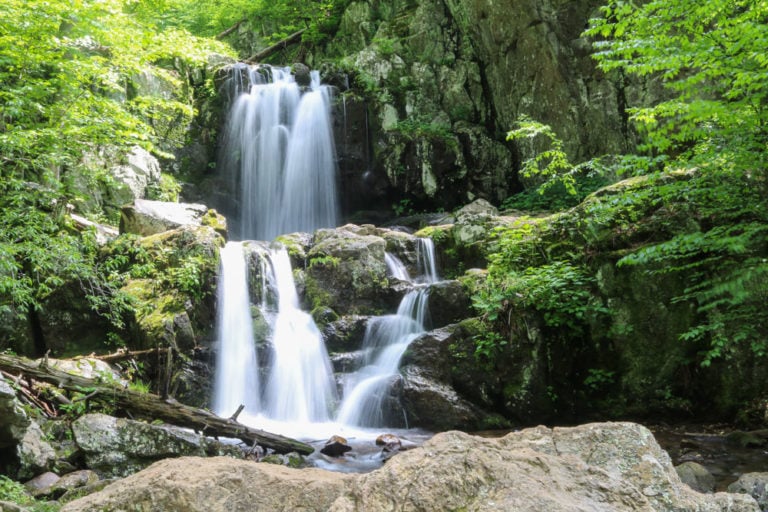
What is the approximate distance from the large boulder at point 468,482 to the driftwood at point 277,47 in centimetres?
2139

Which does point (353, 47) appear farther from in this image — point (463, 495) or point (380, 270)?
point (463, 495)

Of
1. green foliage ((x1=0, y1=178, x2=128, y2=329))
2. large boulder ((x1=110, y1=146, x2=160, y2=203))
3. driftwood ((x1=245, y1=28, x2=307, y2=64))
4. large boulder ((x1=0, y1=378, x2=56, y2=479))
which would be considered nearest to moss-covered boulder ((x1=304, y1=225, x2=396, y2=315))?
green foliage ((x1=0, y1=178, x2=128, y2=329))

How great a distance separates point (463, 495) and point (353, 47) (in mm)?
20986

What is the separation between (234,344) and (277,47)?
16.5m

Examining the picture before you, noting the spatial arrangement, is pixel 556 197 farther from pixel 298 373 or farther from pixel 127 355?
pixel 127 355

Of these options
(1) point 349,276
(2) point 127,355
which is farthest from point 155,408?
(1) point 349,276

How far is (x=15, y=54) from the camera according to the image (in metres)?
7.45

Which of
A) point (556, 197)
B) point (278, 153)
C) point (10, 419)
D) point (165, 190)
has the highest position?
point (278, 153)

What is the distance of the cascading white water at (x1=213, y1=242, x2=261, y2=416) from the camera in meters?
8.65

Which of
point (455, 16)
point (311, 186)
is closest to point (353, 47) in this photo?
Result: point (455, 16)

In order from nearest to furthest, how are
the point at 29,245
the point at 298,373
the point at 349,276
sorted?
1. the point at 29,245
2. the point at 298,373
3. the point at 349,276

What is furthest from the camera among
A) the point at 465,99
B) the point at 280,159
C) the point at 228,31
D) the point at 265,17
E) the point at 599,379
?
the point at 228,31

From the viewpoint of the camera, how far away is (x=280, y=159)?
17078 mm

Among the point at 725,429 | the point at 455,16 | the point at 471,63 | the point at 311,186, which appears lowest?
the point at 725,429
